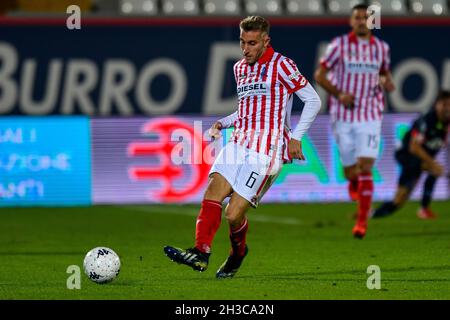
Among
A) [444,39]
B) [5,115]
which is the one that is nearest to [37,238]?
[5,115]

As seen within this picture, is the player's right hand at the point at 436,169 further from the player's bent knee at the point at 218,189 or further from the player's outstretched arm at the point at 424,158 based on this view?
the player's bent knee at the point at 218,189

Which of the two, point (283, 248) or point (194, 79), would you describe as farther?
point (194, 79)

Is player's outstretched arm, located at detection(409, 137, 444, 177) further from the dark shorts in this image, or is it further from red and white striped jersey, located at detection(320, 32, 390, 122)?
red and white striped jersey, located at detection(320, 32, 390, 122)

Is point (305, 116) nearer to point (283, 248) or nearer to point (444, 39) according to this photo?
point (283, 248)

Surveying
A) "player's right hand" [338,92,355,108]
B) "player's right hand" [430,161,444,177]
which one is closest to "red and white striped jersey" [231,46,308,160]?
"player's right hand" [338,92,355,108]

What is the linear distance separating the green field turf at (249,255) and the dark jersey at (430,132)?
881 millimetres

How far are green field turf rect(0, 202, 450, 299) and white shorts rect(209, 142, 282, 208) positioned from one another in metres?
0.64

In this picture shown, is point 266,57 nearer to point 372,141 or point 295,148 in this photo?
point 295,148

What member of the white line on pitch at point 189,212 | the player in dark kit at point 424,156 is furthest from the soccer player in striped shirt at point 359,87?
the player in dark kit at point 424,156

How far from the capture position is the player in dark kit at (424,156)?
46.9 ft

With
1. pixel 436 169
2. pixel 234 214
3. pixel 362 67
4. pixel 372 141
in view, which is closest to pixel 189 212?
pixel 436 169

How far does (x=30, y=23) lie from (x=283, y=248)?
6.81 meters
